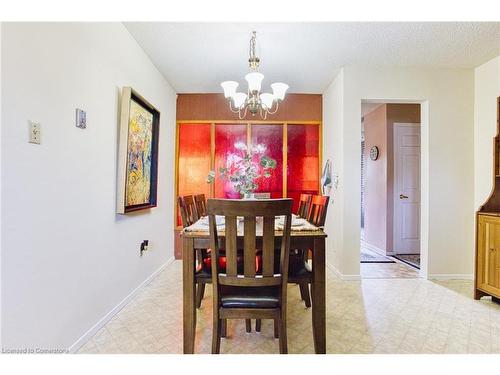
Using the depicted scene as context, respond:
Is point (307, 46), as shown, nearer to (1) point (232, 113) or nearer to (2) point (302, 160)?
(1) point (232, 113)

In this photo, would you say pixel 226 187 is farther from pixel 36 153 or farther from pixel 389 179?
pixel 36 153

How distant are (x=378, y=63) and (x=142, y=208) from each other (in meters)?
2.99

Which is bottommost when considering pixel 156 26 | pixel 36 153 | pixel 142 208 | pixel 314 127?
pixel 142 208

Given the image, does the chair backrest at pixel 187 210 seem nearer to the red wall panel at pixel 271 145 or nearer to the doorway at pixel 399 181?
the red wall panel at pixel 271 145

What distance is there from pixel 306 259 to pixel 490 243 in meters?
1.71

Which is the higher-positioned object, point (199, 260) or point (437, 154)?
point (437, 154)

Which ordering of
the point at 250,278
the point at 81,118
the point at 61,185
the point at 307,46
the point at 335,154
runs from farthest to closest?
the point at 335,154, the point at 307,46, the point at 81,118, the point at 61,185, the point at 250,278

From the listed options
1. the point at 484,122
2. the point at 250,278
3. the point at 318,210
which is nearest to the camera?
the point at 250,278

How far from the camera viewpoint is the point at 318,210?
Result: 2367 millimetres

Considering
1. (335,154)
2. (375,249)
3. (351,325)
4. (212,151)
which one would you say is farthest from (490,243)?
(212,151)

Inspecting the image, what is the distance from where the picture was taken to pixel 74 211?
182cm

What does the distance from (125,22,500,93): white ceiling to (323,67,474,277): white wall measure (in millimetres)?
189
